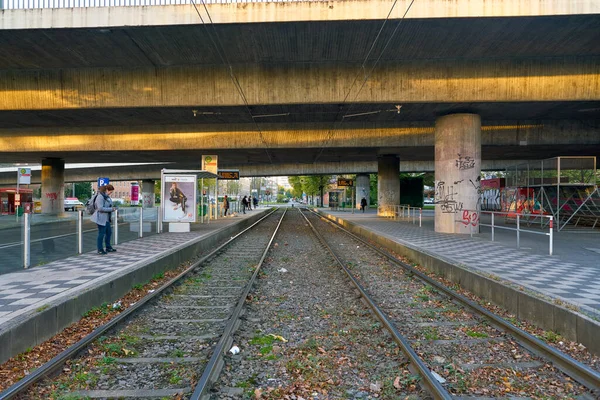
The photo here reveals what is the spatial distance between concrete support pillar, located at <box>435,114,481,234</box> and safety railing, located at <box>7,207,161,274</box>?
12204 millimetres

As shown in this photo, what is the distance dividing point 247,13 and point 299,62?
10.6 ft

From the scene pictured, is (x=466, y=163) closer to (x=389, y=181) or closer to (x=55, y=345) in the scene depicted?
(x=55, y=345)

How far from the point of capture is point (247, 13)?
11.5 metres

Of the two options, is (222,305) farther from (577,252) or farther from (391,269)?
(577,252)

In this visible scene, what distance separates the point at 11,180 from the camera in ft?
165

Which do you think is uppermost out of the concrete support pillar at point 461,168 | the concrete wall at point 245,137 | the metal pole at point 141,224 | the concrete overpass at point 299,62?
the concrete overpass at point 299,62

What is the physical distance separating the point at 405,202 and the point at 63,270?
36.2 metres

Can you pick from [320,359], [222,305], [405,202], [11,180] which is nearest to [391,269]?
[222,305]

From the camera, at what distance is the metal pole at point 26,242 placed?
8.39m

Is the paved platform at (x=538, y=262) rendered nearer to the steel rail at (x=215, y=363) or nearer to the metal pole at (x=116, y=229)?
the steel rail at (x=215, y=363)

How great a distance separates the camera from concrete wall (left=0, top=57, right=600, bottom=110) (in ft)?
46.6

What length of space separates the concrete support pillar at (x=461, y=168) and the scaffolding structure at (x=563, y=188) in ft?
10.6

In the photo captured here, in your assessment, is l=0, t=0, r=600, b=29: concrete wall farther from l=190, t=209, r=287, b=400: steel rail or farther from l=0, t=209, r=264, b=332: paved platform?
l=190, t=209, r=287, b=400: steel rail

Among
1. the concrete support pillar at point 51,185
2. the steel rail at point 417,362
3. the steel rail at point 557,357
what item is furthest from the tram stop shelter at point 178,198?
the concrete support pillar at point 51,185
